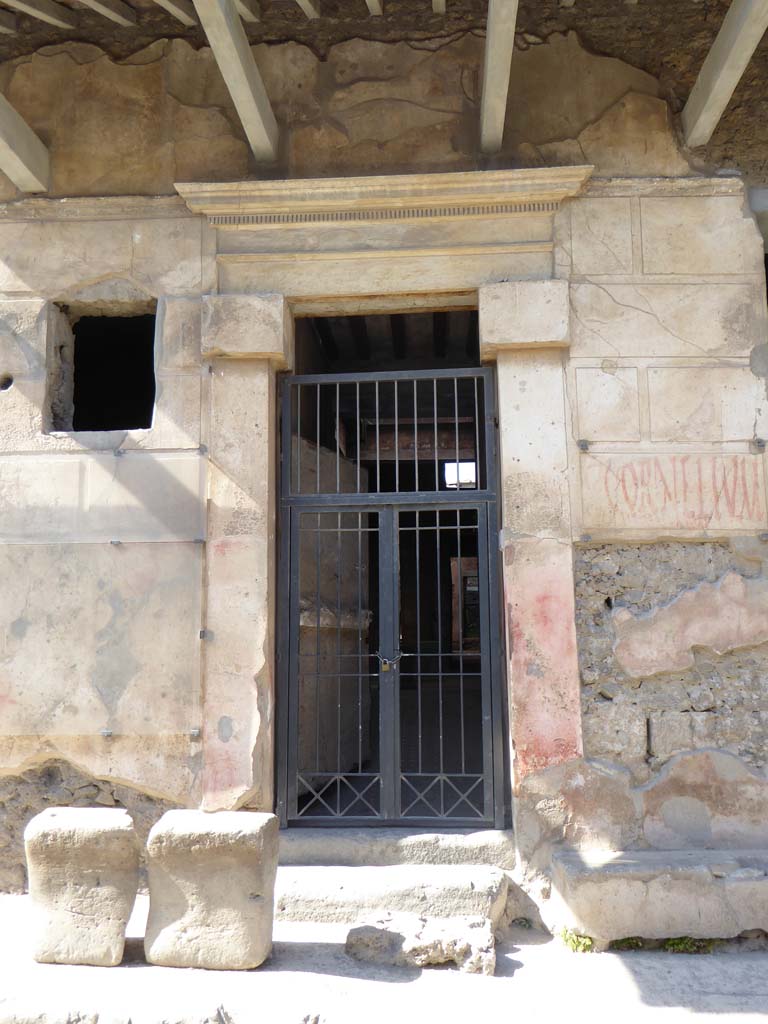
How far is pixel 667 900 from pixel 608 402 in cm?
264

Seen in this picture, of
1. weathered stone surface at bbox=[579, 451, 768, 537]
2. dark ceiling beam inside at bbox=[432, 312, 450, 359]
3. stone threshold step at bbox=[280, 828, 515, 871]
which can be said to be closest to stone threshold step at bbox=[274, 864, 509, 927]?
stone threshold step at bbox=[280, 828, 515, 871]

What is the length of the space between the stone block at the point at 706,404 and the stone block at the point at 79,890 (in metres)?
3.57

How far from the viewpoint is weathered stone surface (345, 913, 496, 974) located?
4.14 m

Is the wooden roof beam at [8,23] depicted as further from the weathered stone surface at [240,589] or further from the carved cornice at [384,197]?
the weathered stone surface at [240,589]

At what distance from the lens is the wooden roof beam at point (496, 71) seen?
4.58 metres

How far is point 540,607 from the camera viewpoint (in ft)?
16.6

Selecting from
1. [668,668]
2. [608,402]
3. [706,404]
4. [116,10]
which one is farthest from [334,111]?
[668,668]

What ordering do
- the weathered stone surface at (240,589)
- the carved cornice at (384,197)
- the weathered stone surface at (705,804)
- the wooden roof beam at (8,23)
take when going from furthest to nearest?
the wooden roof beam at (8,23) < the carved cornice at (384,197) < the weathered stone surface at (240,589) < the weathered stone surface at (705,804)

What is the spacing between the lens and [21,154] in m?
5.33

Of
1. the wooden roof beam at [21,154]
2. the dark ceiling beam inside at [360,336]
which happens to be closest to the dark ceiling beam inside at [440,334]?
the dark ceiling beam inside at [360,336]

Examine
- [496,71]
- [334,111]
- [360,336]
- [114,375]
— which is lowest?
[114,375]

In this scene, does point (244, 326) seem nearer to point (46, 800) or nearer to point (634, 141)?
point (634, 141)

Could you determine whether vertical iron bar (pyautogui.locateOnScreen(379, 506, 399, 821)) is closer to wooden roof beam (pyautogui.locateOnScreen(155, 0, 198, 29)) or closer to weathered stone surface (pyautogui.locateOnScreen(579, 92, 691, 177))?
weathered stone surface (pyautogui.locateOnScreen(579, 92, 691, 177))

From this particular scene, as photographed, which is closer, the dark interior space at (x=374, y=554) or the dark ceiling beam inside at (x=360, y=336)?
the dark interior space at (x=374, y=554)
